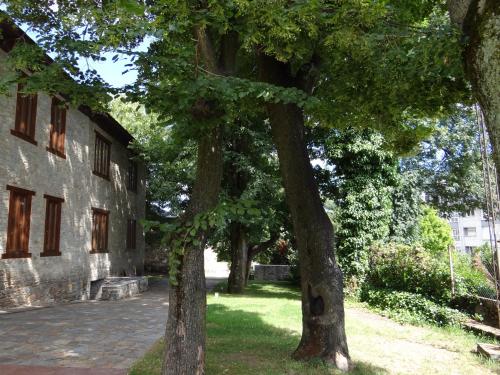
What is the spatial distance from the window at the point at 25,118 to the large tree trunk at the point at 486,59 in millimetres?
11281

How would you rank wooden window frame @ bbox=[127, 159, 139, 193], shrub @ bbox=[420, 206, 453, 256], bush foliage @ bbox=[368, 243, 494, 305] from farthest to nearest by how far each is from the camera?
shrub @ bbox=[420, 206, 453, 256]
wooden window frame @ bbox=[127, 159, 139, 193]
bush foliage @ bbox=[368, 243, 494, 305]

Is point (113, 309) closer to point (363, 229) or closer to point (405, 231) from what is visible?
point (363, 229)

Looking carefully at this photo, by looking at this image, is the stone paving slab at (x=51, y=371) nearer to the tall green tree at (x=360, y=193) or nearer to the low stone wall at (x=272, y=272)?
the tall green tree at (x=360, y=193)

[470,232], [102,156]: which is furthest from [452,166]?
[470,232]

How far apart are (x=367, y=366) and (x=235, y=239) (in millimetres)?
12777

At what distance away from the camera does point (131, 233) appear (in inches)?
918

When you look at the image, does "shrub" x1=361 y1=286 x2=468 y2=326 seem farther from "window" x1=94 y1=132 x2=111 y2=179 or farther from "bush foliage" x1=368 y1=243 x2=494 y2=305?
"window" x1=94 y1=132 x2=111 y2=179

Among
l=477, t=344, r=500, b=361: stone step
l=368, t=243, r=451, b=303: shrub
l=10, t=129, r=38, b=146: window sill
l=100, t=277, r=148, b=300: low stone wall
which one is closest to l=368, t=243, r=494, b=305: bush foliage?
l=368, t=243, r=451, b=303: shrub

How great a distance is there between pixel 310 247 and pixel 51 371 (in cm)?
422

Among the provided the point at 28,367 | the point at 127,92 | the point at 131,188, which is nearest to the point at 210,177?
the point at 127,92

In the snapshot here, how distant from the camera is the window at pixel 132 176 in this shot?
904 inches

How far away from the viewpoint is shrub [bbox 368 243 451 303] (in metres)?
12.8

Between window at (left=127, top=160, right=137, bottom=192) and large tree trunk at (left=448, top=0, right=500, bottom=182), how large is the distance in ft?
68.6

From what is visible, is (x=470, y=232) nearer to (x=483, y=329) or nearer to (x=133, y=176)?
(x=133, y=176)
